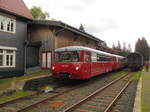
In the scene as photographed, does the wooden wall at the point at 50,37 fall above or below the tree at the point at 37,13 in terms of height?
Answer: below

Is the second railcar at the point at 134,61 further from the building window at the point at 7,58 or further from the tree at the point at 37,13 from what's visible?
Answer: the tree at the point at 37,13

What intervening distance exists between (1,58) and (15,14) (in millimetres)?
4100

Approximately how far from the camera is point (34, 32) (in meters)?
18.1

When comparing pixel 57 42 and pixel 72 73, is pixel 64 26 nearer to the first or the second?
pixel 57 42

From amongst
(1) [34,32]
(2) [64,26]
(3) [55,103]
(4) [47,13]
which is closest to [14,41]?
(1) [34,32]

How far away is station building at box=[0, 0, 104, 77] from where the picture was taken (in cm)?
1420

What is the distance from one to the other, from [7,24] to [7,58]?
9.83 feet

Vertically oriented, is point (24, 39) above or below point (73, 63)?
above

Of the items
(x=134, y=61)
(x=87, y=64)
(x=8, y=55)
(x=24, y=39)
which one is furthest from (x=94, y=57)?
(x=134, y=61)

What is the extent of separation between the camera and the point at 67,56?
11961mm

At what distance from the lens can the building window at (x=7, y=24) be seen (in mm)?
14039

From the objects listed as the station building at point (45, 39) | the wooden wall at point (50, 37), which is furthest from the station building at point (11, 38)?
the wooden wall at point (50, 37)

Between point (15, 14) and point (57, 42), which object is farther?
point (57, 42)

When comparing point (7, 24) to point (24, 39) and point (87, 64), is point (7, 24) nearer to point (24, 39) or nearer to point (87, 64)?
point (24, 39)
